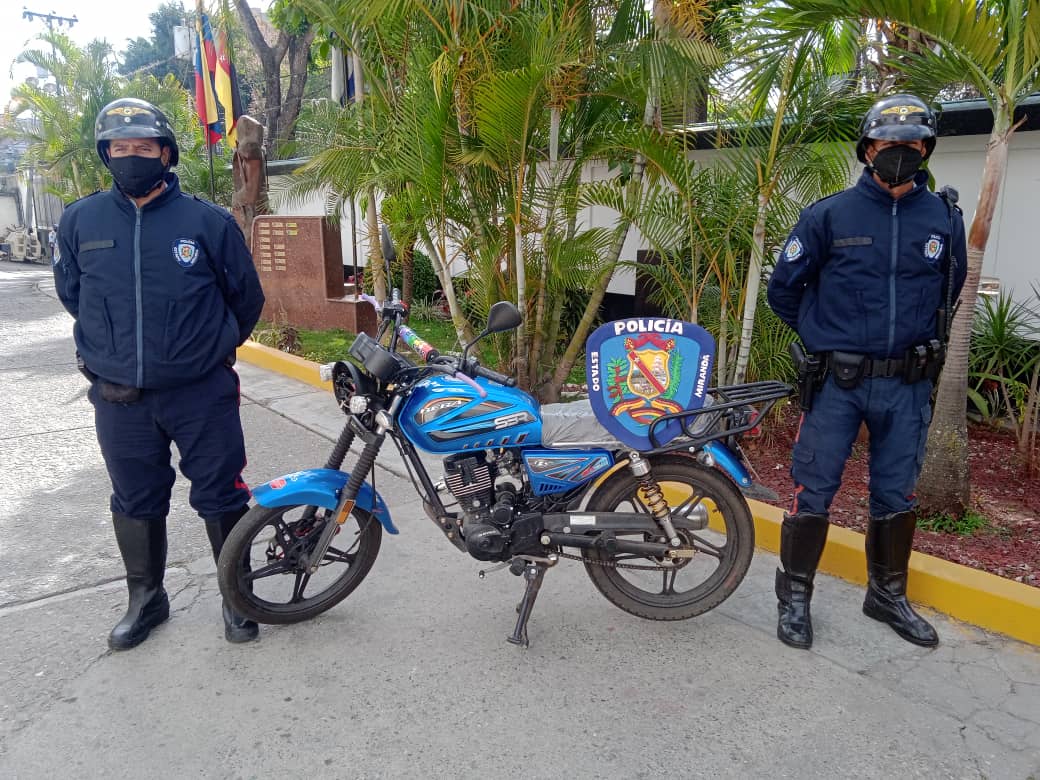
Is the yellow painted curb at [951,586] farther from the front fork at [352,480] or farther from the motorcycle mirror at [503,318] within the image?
the front fork at [352,480]

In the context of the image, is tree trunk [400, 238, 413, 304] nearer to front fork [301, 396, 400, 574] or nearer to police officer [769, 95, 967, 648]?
front fork [301, 396, 400, 574]

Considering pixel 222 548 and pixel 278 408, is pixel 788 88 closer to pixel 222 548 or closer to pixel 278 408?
pixel 222 548

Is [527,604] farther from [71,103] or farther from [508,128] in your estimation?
[71,103]

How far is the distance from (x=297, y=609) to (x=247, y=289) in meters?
1.28

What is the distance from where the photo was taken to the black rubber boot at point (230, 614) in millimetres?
3221

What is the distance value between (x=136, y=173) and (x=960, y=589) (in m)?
3.51

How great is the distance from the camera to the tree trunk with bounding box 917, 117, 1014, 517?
3.77 m

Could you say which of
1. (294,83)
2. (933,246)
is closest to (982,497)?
(933,246)

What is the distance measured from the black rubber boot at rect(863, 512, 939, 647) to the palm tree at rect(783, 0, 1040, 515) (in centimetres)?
87

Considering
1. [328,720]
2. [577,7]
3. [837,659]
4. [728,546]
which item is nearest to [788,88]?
[577,7]

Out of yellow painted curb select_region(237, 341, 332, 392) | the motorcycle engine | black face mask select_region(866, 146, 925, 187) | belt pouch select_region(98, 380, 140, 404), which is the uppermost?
black face mask select_region(866, 146, 925, 187)

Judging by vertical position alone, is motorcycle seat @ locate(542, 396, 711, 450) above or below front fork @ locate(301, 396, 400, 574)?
above

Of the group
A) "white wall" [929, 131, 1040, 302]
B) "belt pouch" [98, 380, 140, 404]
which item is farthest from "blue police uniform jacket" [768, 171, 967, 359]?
"white wall" [929, 131, 1040, 302]

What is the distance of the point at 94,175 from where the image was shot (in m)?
18.8
